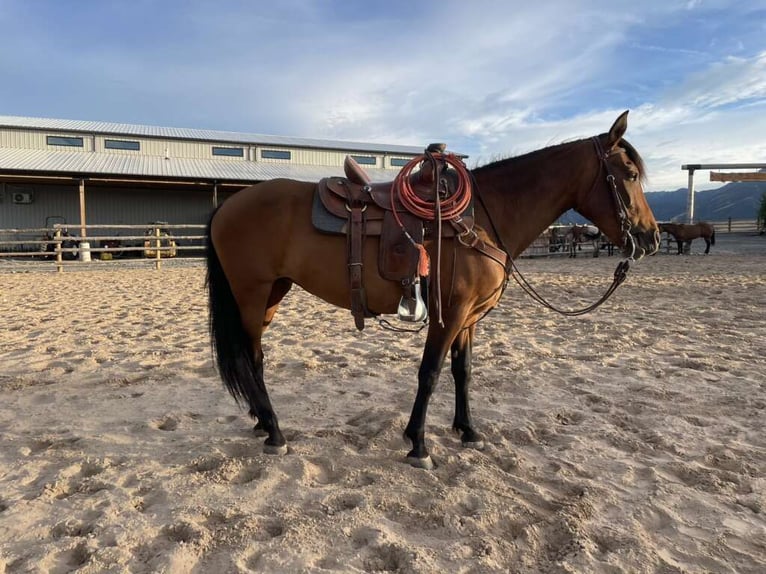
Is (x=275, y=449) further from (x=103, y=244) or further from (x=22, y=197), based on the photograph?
(x=22, y=197)

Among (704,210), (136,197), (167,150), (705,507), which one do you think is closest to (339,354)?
(705,507)

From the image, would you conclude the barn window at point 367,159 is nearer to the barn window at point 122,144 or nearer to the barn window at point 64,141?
the barn window at point 122,144

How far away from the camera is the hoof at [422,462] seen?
108 inches

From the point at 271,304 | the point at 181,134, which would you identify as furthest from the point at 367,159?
the point at 271,304

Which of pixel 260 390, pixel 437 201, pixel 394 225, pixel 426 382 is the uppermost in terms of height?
pixel 437 201

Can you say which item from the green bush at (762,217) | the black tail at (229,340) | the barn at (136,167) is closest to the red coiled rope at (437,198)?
the black tail at (229,340)

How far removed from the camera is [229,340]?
10.3ft

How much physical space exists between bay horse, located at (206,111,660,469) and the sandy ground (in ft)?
1.23

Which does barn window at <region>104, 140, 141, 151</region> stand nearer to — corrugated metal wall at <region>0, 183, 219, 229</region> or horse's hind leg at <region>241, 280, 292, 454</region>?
corrugated metal wall at <region>0, 183, 219, 229</region>

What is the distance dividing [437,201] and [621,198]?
1.06m

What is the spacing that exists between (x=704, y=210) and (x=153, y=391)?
187914 mm

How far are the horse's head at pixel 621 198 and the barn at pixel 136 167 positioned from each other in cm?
1776

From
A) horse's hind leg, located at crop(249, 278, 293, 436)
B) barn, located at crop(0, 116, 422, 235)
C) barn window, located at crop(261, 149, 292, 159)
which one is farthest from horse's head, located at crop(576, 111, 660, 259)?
barn window, located at crop(261, 149, 292, 159)

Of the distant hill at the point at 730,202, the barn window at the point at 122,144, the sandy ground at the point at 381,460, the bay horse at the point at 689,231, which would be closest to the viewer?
the sandy ground at the point at 381,460
